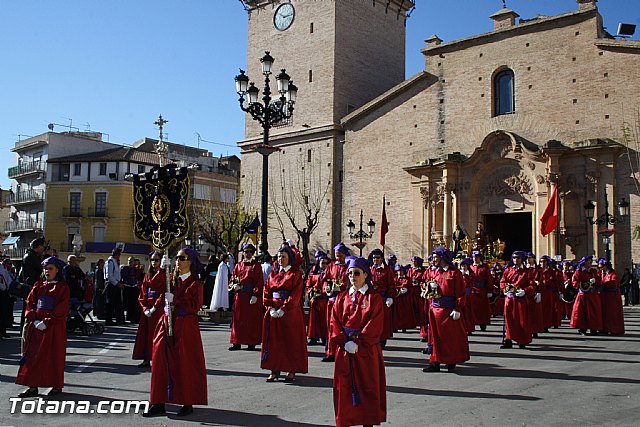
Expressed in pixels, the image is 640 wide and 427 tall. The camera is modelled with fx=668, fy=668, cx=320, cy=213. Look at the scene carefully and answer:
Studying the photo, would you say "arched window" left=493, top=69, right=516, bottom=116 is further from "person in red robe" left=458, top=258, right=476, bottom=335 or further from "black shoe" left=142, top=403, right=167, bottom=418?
"black shoe" left=142, top=403, right=167, bottom=418

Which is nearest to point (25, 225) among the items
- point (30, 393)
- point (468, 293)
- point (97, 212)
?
point (97, 212)

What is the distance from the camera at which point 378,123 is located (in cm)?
3438

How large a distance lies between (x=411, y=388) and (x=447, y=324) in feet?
5.76

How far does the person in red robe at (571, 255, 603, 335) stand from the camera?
16.7 m

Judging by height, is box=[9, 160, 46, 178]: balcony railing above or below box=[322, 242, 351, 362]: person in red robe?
above

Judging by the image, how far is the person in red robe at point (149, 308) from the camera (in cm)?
874

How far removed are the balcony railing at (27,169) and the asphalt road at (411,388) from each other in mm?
47821

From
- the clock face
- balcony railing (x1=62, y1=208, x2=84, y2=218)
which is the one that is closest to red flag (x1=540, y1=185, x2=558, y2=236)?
the clock face

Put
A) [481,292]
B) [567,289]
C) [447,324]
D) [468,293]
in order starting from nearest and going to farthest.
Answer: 1. [447,324]
2. [468,293]
3. [481,292]
4. [567,289]

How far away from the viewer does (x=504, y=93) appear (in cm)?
3073

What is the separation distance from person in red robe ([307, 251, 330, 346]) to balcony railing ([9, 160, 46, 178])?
49925 millimetres

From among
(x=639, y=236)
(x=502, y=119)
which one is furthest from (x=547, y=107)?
(x=639, y=236)

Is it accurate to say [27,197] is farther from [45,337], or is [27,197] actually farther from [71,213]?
[45,337]

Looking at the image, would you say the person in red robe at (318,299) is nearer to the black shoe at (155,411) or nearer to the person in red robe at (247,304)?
the person in red robe at (247,304)
